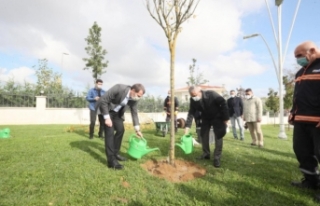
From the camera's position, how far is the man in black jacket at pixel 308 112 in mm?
3154

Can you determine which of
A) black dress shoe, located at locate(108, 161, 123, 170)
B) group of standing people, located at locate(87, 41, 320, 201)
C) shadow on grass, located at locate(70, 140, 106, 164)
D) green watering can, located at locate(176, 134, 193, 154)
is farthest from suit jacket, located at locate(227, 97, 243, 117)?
black dress shoe, located at locate(108, 161, 123, 170)

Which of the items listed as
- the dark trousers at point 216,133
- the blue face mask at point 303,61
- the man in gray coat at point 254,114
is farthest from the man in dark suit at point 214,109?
the man in gray coat at point 254,114

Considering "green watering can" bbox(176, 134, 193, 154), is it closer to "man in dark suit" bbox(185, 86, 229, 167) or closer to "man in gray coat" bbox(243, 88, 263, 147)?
"man in dark suit" bbox(185, 86, 229, 167)

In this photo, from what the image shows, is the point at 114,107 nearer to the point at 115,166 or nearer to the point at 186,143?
the point at 115,166

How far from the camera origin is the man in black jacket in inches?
124

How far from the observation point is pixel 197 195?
329 centimetres

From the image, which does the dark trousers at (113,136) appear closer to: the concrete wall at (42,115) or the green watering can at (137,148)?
the green watering can at (137,148)

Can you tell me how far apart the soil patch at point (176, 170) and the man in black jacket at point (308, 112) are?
1714 mm

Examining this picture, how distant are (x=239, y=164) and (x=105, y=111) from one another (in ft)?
10.2

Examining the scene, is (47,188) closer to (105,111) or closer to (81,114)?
(105,111)

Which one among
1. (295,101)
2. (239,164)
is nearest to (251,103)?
(239,164)

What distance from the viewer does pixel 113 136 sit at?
15.3ft

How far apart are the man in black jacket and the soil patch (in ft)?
5.62

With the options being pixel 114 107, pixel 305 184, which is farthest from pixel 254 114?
pixel 114 107
